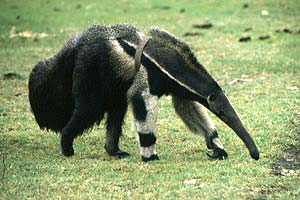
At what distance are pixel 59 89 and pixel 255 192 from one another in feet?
10.0

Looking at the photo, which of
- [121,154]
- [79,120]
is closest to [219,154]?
[121,154]

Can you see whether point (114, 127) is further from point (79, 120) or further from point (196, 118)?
point (196, 118)

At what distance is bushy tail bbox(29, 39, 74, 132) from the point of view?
343 inches

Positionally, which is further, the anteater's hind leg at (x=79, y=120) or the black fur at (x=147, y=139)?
the anteater's hind leg at (x=79, y=120)

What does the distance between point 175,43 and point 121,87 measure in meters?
0.82

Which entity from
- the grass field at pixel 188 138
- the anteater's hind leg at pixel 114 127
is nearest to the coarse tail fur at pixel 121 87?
the anteater's hind leg at pixel 114 127

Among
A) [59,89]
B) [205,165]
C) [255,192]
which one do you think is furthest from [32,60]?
[255,192]

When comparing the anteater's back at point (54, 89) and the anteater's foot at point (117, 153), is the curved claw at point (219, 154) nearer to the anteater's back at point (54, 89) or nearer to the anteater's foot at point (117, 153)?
the anteater's foot at point (117, 153)

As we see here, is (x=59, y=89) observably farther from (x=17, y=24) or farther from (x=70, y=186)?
(x=17, y=24)

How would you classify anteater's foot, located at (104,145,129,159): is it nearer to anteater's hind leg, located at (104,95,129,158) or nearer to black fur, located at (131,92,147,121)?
anteater's hind leg, located at (104,95,129,158)

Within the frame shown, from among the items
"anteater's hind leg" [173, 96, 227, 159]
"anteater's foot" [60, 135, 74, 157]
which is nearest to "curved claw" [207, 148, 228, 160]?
"anteater's hind leg" [173, 96, 227, 159]

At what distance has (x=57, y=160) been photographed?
27.7ft

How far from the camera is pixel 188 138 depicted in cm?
961

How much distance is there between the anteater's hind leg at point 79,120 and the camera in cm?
849
